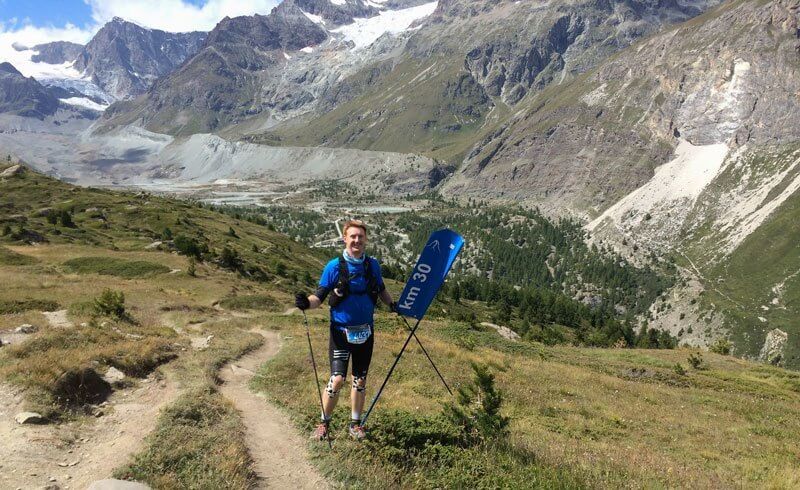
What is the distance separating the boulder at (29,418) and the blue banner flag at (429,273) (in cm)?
845

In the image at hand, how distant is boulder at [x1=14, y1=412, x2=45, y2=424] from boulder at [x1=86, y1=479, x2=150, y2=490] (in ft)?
11.8

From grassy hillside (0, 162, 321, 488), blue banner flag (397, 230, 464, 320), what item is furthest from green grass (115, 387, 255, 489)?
blue banner flag (397, 230, 464, 320)

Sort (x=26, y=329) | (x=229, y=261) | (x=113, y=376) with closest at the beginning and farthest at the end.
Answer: (x=113, y=376), (x=26, y=329), (x=229, y=261)

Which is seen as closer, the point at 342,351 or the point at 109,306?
the point at 342,351

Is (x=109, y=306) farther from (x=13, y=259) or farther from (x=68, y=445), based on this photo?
(x=13, y=259)

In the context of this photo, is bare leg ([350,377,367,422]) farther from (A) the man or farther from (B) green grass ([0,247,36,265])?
(B) green grass ([0,247,36,265])

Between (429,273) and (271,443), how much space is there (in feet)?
18.2

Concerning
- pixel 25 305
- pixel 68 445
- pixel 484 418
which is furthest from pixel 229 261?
→ pixel 484 418

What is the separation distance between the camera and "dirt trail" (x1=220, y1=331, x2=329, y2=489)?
360 inches

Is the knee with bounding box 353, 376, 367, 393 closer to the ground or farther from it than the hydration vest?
closer to the ground

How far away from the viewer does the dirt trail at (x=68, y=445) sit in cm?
822

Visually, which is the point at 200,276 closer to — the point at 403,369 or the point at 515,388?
the point at 403,369

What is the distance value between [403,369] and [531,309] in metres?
130

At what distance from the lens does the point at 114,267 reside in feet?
145
